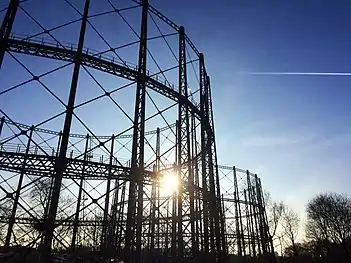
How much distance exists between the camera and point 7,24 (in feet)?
30.1

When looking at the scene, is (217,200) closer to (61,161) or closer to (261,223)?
(61,161)

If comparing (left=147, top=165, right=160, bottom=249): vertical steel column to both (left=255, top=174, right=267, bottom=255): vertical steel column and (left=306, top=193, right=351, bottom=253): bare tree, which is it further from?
(left=306, top=193, right=351, bottom=253): bare tree

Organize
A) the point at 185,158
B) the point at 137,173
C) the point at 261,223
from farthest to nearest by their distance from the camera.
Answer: the point at 261,223 < the point at 185,158 < the point at 137,173

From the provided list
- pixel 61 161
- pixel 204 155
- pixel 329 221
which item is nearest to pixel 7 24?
pixel 61 161

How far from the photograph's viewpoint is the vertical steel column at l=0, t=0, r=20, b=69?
8.65 m

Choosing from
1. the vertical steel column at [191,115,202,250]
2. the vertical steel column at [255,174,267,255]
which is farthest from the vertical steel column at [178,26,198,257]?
the vertical steel column at [255,174,267,255]

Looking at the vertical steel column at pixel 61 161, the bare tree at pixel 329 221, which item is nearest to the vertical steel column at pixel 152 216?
the vertical steel column at pixel 61 161

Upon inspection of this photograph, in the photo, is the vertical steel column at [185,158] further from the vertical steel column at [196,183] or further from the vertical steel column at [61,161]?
the vertical steel column at [61,161]

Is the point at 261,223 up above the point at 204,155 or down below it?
below

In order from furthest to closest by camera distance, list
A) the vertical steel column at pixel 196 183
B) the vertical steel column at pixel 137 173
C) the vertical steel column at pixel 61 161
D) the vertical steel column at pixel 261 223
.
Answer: the vertical steel column at pixel 261 223 < the vertical steel column at pixel 196 183 < the vertical steel column at pixel 137 173 < the vertical steel column at pixel 61 161

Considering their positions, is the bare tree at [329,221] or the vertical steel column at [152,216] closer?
the vertical steel column at [152,216]

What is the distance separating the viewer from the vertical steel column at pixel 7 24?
8.65 m

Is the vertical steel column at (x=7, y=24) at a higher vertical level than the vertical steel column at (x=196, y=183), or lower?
higher

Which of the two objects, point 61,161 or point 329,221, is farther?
point 329,221
